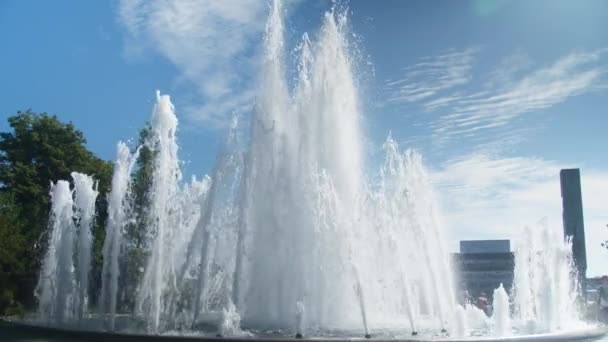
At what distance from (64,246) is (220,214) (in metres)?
6.15

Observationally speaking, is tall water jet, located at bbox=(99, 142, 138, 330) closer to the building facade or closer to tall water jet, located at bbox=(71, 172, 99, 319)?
tall water jet, located at bbox=(71, 172, 99, 319)

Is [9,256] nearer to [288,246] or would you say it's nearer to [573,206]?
[288,246]

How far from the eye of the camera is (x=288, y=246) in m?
20.6

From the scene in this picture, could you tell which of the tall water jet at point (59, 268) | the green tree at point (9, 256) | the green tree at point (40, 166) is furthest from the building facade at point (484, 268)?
the tall water jet at point (59, 268)

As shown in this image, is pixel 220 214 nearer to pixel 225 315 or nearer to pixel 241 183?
pixel 241 183

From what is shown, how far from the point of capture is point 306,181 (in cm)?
2167

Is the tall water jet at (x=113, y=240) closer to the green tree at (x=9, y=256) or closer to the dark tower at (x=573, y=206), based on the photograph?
the green tree at (x=9, y=256)

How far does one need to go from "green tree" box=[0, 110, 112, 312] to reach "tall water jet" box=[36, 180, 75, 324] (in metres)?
9.21

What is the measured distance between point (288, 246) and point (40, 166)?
2573 centimetres

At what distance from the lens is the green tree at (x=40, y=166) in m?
37.4

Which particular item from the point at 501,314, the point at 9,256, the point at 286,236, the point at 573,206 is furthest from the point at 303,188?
the point at 573,206

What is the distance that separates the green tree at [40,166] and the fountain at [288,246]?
13614 millimetres

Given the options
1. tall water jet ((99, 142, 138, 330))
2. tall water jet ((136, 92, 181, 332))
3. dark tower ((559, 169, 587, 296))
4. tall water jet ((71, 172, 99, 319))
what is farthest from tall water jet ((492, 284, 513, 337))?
dark tower ((559, 169, 587, 296))

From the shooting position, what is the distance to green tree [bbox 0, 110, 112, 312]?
37.4m
